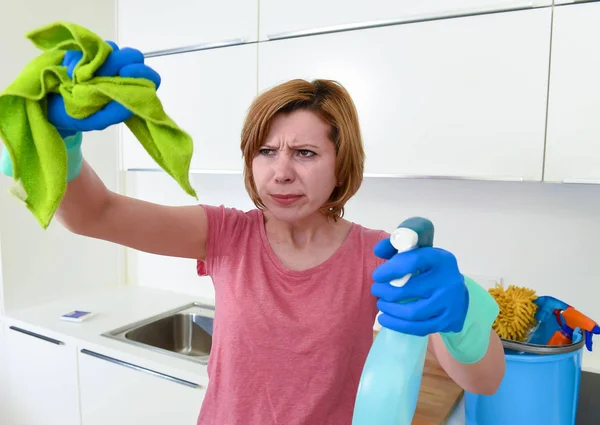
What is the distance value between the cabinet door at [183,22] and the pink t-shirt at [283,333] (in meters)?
0.80

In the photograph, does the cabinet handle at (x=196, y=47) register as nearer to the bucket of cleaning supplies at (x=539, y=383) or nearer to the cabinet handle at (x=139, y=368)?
the cabinet handle at (x=139, y=368)

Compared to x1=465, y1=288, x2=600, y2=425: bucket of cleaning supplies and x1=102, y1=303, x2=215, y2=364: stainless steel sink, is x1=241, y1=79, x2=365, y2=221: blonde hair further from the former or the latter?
x1=102, y1=303, x2=215, y2=364: stainless steel sink

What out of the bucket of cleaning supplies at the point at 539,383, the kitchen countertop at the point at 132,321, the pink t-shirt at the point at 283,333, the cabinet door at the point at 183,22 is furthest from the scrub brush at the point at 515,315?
the cabinet door at the point at 183,22

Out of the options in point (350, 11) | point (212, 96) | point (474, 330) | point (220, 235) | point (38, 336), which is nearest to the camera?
point (474, 330)

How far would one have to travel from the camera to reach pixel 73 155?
24.1 inches

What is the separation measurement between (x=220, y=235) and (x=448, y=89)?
0.67 m

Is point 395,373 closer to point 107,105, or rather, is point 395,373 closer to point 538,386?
point 107,105

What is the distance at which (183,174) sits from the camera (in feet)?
1.72

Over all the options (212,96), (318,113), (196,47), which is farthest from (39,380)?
(318,113)

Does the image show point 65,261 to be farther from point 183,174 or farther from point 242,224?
point 183,174

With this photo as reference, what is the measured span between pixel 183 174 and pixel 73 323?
1379 millimetres

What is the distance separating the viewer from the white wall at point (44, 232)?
1.65 metres

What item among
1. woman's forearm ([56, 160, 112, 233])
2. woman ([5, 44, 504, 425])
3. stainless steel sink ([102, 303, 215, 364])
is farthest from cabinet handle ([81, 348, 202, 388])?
woman's forearm ([56, 160, 112, 233])

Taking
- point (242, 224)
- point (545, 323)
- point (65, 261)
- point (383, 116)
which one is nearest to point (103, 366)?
point (65, 261)
